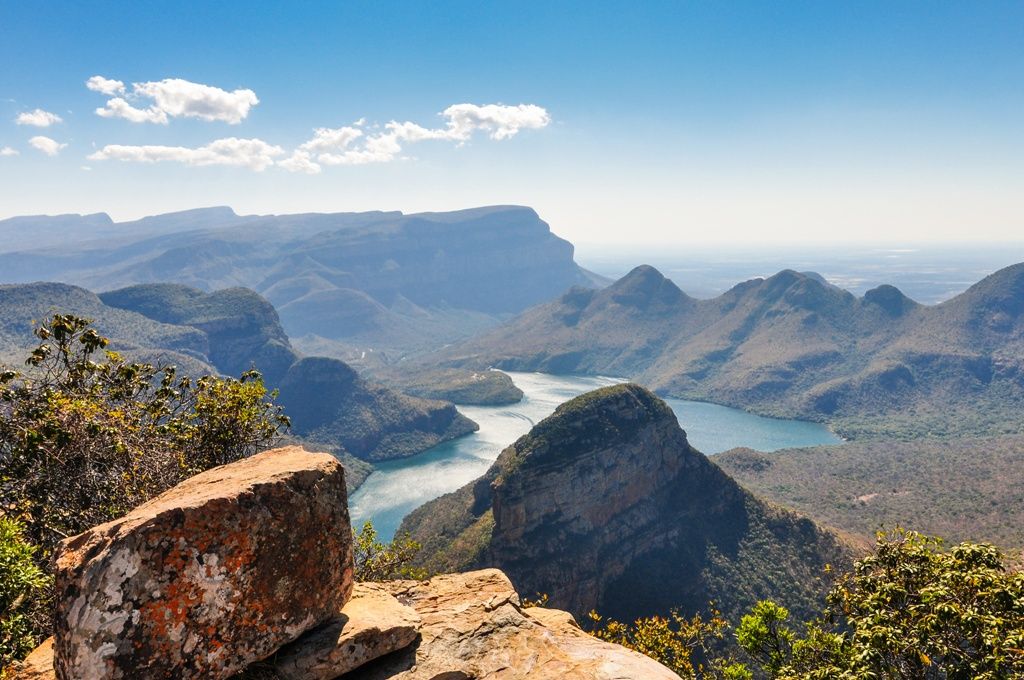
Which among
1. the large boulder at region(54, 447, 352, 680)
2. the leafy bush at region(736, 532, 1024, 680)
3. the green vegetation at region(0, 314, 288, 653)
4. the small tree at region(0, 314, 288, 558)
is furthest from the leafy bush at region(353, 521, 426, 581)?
the leafy bush at region(736, 532, 1024, 680)

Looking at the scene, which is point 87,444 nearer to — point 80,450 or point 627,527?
point 80,450

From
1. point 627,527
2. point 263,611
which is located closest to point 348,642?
point 263,611

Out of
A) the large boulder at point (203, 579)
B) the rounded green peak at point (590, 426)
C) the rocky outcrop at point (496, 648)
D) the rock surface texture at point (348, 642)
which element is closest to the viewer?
the large boulder at point (203, 579)

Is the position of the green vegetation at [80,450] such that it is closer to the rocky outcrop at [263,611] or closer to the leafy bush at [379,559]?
the rocky outcrop at [263,611]

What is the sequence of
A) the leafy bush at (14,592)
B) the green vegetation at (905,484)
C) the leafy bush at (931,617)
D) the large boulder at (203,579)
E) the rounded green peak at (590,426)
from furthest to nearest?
the green vegetation at (905,484)
the rounded green peak at (590,426)
the leafy bush at (931,617)
the leafy bush at (14,592)
the large boulder at (203,579)

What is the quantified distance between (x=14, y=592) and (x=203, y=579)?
5284 mm

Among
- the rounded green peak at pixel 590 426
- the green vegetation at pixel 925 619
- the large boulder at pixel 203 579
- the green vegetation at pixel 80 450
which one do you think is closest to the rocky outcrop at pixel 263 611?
the large boulder at pixel 203 579

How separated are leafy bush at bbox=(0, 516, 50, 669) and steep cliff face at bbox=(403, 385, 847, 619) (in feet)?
220

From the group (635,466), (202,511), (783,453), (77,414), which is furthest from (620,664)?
(783,453)

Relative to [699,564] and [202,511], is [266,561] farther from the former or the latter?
[699,564]

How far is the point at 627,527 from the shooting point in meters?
83.8

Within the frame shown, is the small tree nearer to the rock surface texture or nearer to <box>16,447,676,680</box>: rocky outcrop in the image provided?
<box>16,447,676,680</box>: rocky outcrop

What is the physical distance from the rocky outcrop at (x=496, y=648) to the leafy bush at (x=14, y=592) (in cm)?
690

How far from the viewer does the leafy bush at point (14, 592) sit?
34.8 feet
